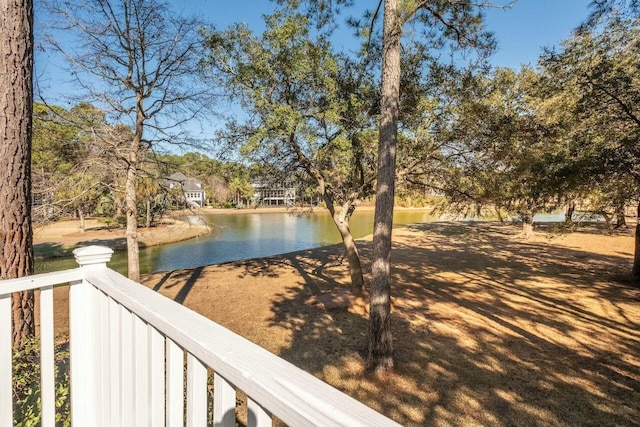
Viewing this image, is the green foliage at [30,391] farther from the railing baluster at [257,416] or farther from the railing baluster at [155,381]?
the railing baluster at [257,416]

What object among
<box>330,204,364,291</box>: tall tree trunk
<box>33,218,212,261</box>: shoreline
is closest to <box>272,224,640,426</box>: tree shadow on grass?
<box>330,204,364,291</box>: tall tree trunk

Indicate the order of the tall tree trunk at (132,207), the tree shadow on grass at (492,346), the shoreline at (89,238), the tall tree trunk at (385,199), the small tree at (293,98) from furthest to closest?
1. the shoreline at (89,238)
2. the tall tree trunk at (132,207)
3. the small tree at (293,98)
4. the tall tree trunk at (385,199)
5. the tree shadow on grass at (492,346)

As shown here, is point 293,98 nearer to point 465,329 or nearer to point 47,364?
point 465,329

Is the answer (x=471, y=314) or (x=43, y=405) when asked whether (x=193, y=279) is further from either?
(x=43, y=405)

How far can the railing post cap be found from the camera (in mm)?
1381

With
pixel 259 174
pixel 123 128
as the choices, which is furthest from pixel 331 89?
pixel 123 128

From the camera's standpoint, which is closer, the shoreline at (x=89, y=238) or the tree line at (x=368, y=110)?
the tree line at (x=368, y=110)

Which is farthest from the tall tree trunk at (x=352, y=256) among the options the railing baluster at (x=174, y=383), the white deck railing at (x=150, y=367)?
the railing baluster at (x=174, y=383)

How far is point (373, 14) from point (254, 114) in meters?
2.60

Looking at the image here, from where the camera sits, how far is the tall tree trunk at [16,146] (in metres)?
2.03

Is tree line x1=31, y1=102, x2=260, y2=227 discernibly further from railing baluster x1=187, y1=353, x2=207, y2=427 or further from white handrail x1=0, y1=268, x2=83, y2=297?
railing baluster x1=187, y1=353, x2=207, y2=427

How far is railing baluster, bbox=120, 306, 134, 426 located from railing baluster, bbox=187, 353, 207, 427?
0.42 meters

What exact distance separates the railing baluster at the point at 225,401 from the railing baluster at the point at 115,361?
25.2 inches

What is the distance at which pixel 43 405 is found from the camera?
141 cm
